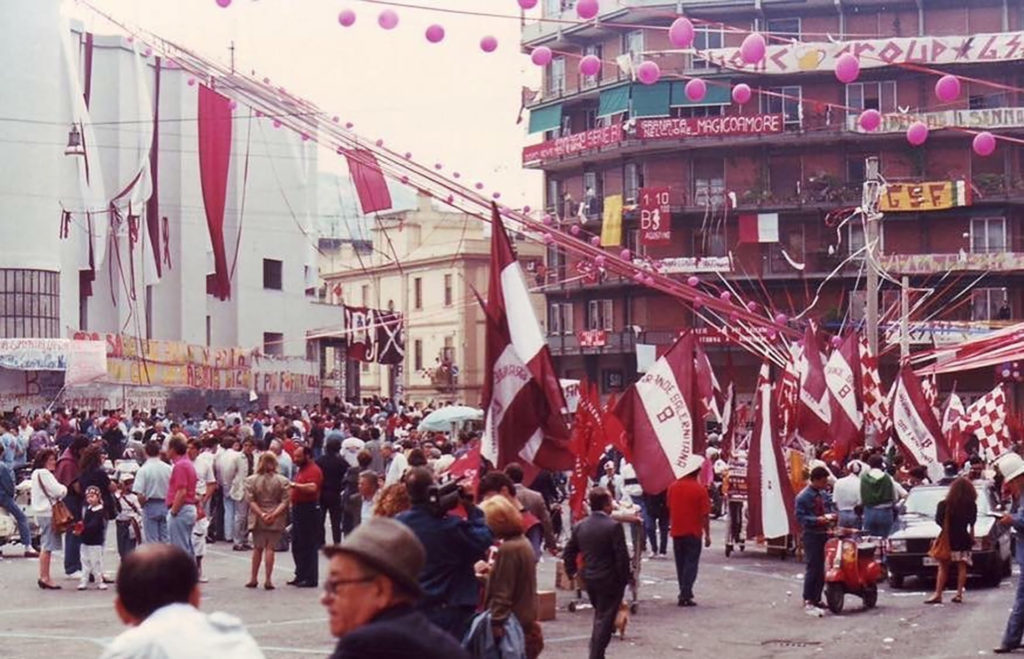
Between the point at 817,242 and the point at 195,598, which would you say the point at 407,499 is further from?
the point at 817,242

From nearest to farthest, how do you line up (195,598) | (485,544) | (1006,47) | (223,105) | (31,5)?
1. (195,598)
2. (485,544)
3. (223,105)
4. (31,5)
5. (1006,47)

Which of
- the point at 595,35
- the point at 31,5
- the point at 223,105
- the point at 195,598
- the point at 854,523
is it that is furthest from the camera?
the point at 595,35

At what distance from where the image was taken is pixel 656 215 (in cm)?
7000

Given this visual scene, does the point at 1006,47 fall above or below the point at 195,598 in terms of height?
above

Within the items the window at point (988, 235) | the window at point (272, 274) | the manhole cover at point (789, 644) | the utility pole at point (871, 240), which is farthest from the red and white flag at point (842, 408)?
the window at point (272, 274)

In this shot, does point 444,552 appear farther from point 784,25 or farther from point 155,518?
point 784,25

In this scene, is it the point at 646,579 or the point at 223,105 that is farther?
the point at 223,105

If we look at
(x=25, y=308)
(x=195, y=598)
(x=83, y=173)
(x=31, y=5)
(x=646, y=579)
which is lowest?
(x=646, y=579)

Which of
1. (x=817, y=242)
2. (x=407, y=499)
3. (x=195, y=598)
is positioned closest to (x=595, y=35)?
(x=817, y=242)

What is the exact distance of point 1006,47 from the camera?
65.7 meters

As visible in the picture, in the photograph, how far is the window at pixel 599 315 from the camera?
243 ft

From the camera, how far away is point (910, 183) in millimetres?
67062

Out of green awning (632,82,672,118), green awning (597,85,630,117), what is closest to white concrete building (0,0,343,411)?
green awning (597,85,630,117)

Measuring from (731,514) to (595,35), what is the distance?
49.3m
